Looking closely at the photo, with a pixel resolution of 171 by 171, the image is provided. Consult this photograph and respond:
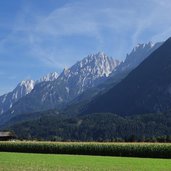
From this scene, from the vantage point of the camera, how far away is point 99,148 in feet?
304

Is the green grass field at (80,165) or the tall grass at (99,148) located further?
the tall grass at (99,148)

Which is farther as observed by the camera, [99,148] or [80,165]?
[99,148]

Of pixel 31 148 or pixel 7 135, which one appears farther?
pixel 7 135

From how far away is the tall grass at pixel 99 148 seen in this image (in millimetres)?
83412

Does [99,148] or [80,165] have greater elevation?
[99,148]

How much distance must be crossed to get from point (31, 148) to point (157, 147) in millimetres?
35271

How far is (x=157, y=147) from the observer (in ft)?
273

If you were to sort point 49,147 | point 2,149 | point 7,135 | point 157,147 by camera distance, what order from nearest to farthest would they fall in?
point 157,147
point 49,147
point 2,149
point 7,135

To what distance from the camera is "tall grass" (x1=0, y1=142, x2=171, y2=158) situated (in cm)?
8341

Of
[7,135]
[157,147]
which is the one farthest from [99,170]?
[7,135]

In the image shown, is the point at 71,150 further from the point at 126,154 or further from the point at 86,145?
the point at 126,154

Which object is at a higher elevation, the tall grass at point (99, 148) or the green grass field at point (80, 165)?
the tall grass at point (99, 148)

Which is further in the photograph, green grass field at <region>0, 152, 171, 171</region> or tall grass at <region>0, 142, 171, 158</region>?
tall grass at <region>0, 142, 171, 158</region>

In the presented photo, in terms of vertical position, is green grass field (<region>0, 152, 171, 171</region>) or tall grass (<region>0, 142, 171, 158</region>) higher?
tall grass (<region>0, 142, 171, 158</region>)
